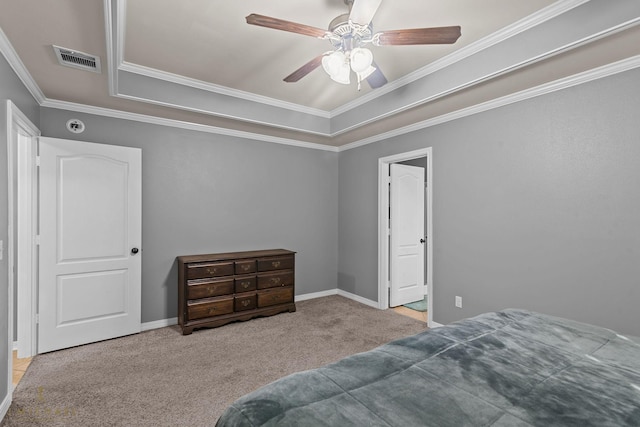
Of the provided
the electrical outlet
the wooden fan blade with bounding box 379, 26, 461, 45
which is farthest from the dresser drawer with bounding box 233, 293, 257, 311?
the wooden fan blade with bounding box 379, 26, 461, 45

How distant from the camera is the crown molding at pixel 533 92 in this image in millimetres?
2291

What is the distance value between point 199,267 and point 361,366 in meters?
2.76

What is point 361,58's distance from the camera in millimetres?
1944

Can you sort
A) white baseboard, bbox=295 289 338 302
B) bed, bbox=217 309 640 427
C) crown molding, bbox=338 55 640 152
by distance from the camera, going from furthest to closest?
white baseboard, bbox=295 289 338 302 → crown molding, bbox=338 55 640 152 → bed, bbox=217 309 640 427

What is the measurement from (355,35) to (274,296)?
315 cm

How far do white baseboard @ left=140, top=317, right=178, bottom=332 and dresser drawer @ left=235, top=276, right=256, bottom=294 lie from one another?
0.84 meters

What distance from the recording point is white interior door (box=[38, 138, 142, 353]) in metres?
3.05

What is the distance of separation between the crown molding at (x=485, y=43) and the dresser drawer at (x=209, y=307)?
2928 millimetres

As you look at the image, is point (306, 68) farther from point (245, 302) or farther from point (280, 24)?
point (245, 302)

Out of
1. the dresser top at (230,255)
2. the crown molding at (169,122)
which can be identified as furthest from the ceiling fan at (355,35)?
the dresser top at (230,255)

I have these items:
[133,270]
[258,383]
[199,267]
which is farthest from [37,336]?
[258,383]

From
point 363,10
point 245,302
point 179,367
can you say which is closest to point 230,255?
point 245,302

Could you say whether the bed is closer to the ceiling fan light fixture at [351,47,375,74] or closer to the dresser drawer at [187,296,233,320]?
the ceiling fan light fixture at [351,47,375,74]

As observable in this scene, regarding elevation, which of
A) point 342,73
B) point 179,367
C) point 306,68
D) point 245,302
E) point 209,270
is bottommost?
point 179,367
